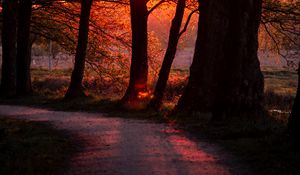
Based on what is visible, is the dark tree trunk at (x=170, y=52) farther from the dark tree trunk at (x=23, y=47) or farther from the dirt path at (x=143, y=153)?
the dark tree trunk at (x=23, y=47)

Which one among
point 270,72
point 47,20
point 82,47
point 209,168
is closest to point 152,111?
point 82,47

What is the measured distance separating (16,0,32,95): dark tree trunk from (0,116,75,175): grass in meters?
15.0

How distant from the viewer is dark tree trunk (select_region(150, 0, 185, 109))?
19.7 m

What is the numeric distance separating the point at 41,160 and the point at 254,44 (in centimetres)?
830

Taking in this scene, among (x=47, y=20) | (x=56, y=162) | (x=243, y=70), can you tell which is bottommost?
(x=56, y=162)

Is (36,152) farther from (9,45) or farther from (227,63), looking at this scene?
(9,45)

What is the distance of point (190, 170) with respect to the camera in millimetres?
9328

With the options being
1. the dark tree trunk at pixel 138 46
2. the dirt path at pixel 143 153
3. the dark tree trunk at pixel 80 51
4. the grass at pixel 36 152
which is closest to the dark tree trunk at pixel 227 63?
the dirt path at pixel 143 153

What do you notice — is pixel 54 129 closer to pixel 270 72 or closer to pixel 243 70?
pixel 243 70

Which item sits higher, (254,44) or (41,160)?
(254,44)

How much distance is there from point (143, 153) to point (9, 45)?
23292 mm

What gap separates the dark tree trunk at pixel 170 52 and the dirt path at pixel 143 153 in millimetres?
4490

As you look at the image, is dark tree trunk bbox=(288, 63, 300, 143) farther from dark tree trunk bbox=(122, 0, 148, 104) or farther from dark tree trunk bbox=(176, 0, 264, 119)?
dark tree trunk bbox=(122, 0, 148, 104)

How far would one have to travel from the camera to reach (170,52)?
2036cm
